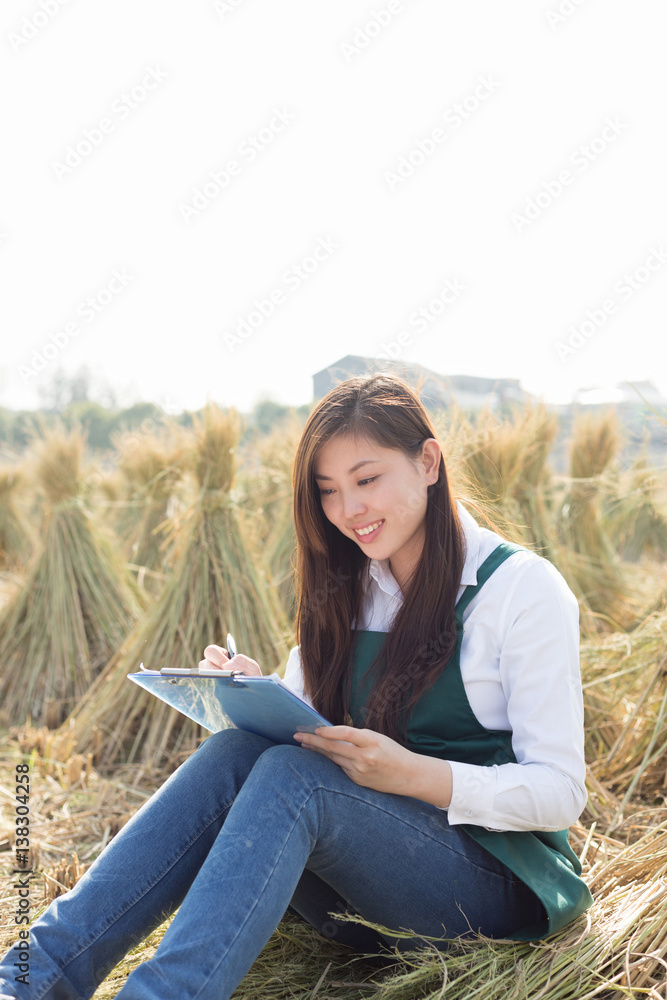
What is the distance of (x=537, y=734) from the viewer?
129cm

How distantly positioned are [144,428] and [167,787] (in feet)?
11.2

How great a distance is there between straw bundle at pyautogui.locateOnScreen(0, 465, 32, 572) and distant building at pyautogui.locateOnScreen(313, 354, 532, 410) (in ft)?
15.8

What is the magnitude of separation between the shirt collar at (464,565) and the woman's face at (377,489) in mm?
83

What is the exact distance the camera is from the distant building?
194 centimetres

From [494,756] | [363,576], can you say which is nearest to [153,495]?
[363,576]

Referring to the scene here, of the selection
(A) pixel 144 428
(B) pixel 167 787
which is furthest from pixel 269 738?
(A) pixel 144 428

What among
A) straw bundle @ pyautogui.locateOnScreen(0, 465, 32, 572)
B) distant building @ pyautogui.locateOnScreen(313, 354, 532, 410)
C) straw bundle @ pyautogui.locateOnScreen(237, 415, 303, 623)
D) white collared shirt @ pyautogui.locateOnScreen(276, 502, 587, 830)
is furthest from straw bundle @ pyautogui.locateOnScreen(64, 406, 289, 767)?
straw bundle @ pyautogui.locateOnScreen(0, 465, 32, 572)

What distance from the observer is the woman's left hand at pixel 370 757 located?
125 centimetres

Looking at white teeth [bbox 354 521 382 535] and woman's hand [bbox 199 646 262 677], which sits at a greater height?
white teeth [bbox 354 521 382 535]

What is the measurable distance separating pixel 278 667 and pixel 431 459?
4.90 ft

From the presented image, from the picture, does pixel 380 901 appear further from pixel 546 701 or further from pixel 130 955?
pixel 130 955

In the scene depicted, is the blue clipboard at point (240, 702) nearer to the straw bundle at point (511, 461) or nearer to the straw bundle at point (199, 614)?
the straw bundle at point (511, 461)

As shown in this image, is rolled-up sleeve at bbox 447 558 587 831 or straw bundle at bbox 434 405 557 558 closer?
rolled-up sleeve at bbox 447 558 587 831

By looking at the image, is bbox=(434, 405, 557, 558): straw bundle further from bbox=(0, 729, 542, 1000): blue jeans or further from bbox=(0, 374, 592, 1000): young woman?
bbox=(0, 729, 542, 1000): blue jeans
